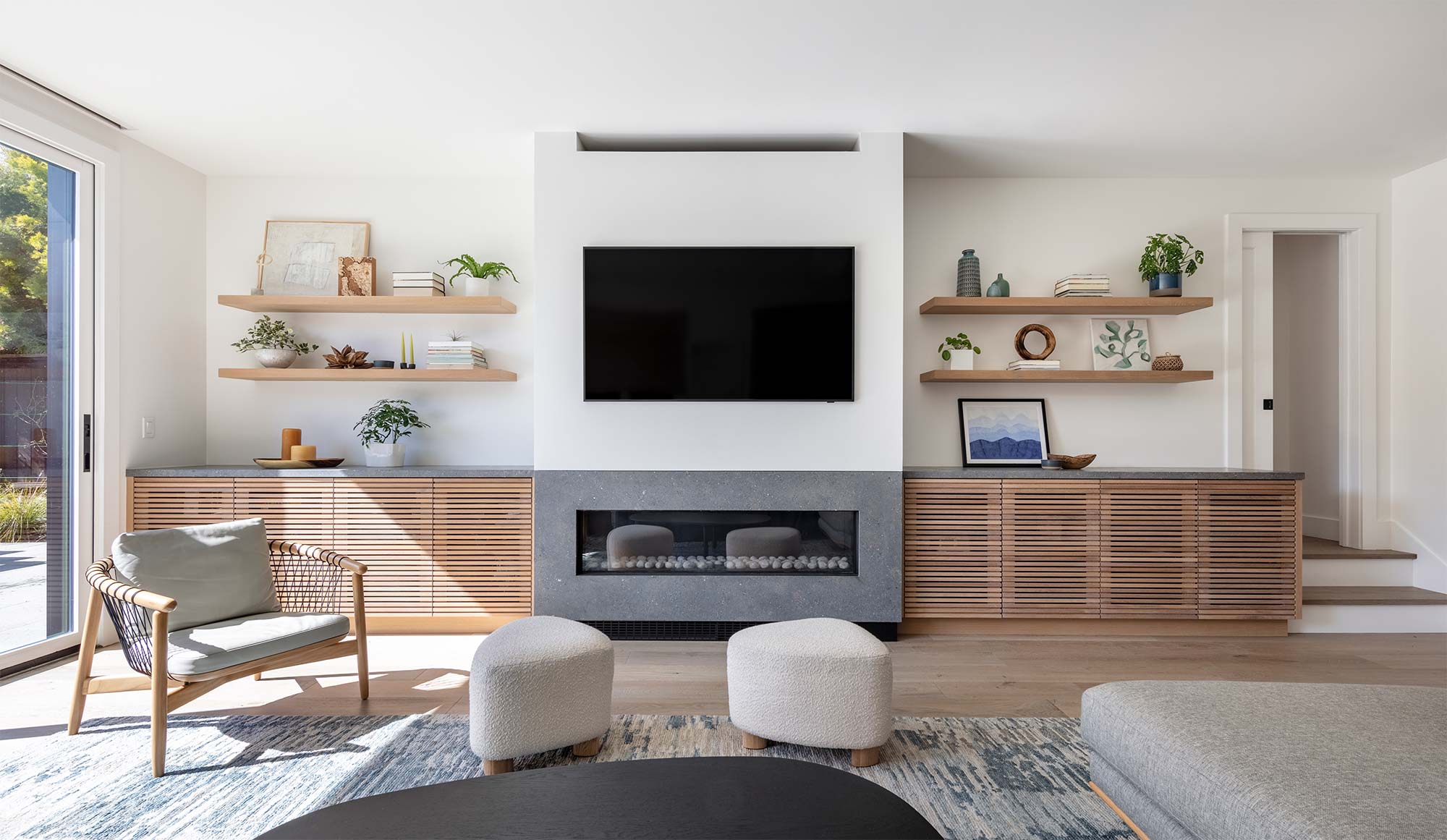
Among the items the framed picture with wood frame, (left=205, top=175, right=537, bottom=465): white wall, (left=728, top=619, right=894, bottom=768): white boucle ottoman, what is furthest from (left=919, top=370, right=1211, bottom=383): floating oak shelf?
the framed picture with wood frame

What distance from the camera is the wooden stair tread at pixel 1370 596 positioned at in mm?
3895

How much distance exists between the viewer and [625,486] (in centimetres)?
368

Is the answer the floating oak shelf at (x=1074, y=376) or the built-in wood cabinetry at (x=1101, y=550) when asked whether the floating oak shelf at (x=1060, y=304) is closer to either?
the floating oak shelf at (x=1074, y=376)

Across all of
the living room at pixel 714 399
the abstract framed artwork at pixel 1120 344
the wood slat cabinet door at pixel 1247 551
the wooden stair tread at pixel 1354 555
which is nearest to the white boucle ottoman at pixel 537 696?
the living room at pixel 714 399

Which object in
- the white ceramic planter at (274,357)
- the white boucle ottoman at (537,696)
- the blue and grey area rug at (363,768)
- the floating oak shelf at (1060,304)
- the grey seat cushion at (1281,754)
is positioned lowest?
the blue and grey area rug at (363,768)

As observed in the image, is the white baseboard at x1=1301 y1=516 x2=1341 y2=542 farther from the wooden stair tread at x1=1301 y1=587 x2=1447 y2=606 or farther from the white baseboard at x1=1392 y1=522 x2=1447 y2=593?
the wooden stair tread at x1=1301 y1=587 x2=1447 y2=606

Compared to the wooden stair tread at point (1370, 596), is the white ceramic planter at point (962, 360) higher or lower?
higher

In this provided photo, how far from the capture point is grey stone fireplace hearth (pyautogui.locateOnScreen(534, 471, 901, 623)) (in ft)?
12.0

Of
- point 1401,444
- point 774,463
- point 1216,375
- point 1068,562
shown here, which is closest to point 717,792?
point 774,463

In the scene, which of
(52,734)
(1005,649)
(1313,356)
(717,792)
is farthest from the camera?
(1313,356)

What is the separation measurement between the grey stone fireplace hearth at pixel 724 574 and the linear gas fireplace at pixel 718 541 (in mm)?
62

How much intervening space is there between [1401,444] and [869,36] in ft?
13.7

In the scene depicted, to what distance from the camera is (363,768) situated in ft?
7.47

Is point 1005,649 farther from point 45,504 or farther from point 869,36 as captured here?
point 45,504
